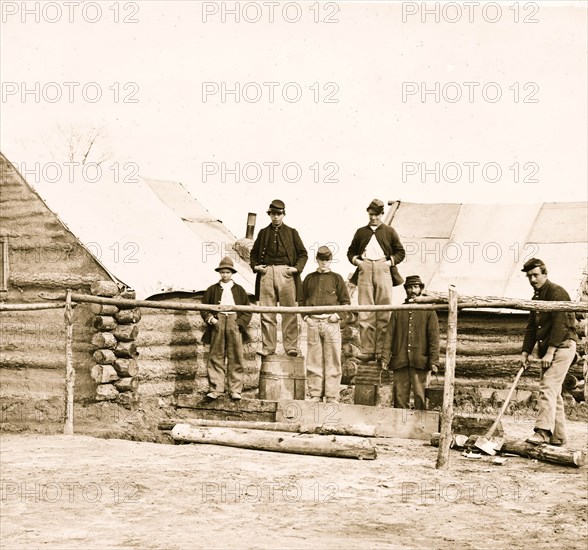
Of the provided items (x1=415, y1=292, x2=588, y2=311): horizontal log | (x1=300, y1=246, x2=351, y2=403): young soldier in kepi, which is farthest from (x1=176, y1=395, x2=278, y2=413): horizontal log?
(x1=415, y1=292, x2=588, y2=311): horizontal log

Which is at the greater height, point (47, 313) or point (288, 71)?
point (288, 71)

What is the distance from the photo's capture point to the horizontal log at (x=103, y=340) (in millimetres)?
13172

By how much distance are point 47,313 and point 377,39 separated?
93.9 ft

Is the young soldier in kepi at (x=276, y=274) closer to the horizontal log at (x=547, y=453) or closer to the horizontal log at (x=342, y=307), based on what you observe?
the horizontal log at (x=342, y=307)

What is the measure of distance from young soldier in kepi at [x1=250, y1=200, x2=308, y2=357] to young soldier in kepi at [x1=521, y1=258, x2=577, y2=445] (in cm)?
329

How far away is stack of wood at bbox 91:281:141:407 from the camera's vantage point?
1319 centimetres

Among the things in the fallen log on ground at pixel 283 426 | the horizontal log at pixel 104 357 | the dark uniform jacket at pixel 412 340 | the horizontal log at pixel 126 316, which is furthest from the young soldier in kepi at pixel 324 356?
the horizontal log at pixel 104 357

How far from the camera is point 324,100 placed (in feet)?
129

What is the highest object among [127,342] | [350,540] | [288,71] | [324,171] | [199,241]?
[288,71]

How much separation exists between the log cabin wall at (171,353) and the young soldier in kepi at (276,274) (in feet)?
5.44

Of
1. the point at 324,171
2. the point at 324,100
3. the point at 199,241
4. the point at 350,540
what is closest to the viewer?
the point at 350,540

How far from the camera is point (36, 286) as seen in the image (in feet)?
45.9

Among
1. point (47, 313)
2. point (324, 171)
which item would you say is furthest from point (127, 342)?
point (324, 171)

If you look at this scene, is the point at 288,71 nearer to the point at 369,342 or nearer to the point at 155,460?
the point at 369,342
